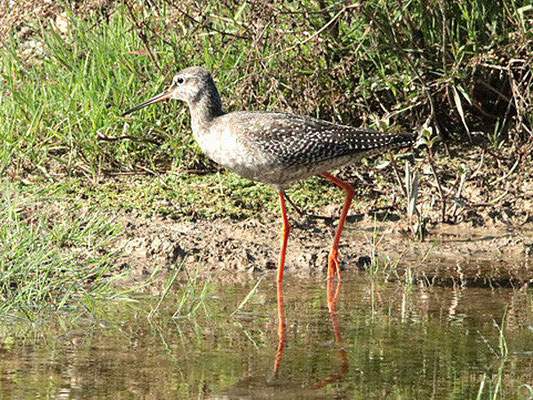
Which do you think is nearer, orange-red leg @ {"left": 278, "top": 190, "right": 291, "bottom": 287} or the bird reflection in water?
the bird reflection in water

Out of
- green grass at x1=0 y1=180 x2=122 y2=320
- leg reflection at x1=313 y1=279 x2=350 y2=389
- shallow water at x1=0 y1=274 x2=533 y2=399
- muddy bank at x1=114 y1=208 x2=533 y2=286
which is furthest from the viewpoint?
muddy bank at x1=114 y1=208 x2=533 y2=286

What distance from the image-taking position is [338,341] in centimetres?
471

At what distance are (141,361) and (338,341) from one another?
1.02 metres

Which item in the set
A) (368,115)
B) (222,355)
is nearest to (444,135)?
(368,115)

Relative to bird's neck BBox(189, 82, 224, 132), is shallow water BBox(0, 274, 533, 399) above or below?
below

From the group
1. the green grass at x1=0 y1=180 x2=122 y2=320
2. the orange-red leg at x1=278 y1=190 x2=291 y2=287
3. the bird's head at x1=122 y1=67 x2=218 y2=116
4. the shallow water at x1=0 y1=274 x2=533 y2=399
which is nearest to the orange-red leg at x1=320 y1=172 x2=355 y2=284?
the orange-red leg at x1=278 y1=190 x2=291 y2=287

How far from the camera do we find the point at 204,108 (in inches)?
263

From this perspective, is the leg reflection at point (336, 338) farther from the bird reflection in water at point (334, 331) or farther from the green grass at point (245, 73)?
the green grass at point (245, 73)

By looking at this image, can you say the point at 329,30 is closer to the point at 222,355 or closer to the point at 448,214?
the point at 448,214

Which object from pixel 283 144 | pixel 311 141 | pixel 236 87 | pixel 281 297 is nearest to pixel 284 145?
pixel 283 144

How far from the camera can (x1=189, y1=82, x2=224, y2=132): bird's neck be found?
261 inches

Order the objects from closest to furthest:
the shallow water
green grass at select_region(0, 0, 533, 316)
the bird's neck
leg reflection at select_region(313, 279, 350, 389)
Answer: the shallow water → leg reflection at select_region(313, 279, 350, 389) → the bird's neck → green grass at select_region(0, 0, 533, 316)

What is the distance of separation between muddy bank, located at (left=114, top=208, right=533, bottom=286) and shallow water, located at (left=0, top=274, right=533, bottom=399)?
1.74ft

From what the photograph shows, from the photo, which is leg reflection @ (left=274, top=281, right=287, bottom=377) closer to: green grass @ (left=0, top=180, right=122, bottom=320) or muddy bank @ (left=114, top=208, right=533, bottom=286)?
muddy bank @ (left=114, top=208, right=533, bottom=286)
